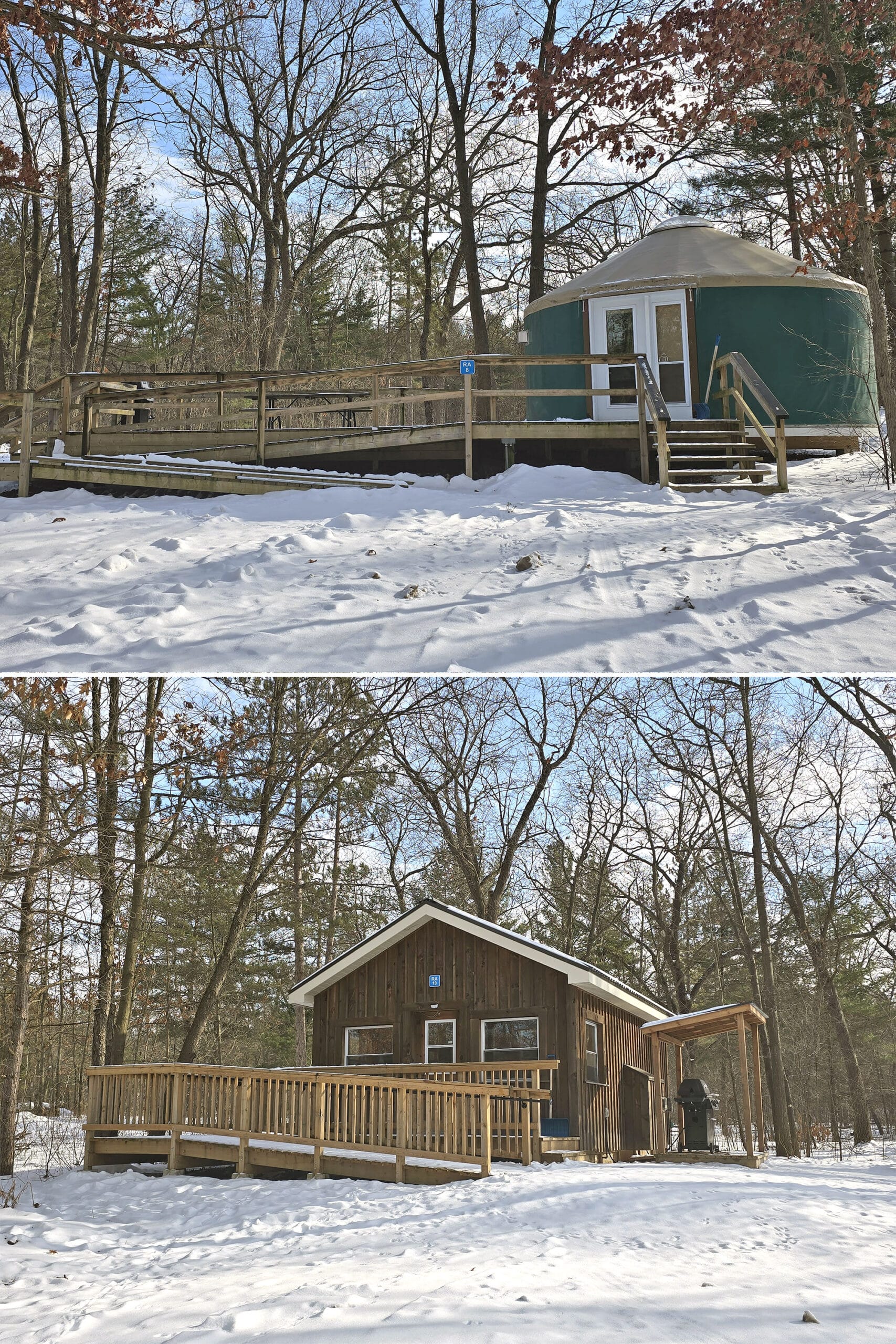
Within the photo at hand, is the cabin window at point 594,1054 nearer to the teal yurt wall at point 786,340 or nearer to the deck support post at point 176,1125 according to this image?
the deck support post at point 176,1125

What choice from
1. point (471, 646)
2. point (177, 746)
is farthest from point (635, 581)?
point (177, 746)

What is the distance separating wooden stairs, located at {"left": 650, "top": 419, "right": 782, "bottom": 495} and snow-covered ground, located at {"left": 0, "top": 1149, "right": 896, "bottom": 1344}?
696cm

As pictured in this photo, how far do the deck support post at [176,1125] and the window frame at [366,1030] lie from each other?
3.09 m

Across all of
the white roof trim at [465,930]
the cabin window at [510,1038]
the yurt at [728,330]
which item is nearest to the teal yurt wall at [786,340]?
the yurt at [728,330]

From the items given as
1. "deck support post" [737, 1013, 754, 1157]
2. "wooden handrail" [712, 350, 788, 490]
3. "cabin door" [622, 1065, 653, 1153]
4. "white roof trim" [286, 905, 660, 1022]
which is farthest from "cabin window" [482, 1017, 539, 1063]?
"wooden handrail" [712, 350, 788, 490]

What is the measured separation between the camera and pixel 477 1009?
42.4 ft

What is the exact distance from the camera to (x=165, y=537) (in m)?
9.44

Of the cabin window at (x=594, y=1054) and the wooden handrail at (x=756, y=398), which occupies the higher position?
the wooden handrail at (x=756, y=398)

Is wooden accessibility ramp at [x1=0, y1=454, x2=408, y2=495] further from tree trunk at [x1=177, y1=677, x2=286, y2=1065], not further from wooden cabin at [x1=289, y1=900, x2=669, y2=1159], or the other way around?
wooden cabin at [x1=289, y1=900, x2=669, y2=1159]

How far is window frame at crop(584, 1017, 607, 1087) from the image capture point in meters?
12.7

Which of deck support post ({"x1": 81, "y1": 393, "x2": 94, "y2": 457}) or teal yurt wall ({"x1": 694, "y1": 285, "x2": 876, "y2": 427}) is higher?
teal yurt wall ({"x1": 694, "y1": 285, "x2": 876, "y2": 427})

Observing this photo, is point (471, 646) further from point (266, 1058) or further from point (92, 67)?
point (266, 1058)

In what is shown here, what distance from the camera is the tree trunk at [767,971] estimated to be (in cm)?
1733

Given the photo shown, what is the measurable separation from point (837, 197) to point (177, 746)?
1052 cm
